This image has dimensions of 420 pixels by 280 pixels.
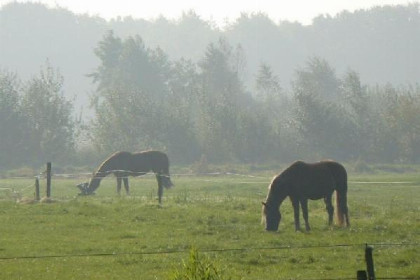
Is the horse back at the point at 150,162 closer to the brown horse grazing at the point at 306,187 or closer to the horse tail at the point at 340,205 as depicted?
the brown horse grazing at the point at 306,187

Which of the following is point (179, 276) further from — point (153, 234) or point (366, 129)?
point (366, 129)

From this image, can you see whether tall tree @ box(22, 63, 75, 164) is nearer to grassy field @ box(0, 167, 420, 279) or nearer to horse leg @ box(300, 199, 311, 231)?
grassy field @ box(0, 167, 420, 279)

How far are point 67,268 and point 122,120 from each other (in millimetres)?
61901

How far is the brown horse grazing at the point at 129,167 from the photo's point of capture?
138ft

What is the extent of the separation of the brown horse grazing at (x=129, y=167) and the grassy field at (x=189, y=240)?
8.71 metres

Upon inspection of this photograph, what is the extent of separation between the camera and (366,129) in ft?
261

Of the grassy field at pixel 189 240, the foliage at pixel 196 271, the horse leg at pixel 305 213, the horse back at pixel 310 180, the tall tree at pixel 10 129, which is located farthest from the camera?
the tall tree at pixel 10 129

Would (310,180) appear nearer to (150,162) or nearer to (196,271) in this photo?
(196,271)

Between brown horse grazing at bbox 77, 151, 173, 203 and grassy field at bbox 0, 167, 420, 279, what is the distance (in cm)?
871

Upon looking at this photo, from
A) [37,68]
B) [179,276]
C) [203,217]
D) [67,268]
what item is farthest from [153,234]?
[37,68]

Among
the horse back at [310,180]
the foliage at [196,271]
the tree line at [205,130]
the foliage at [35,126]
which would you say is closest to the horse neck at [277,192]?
the horse back at [310,180]

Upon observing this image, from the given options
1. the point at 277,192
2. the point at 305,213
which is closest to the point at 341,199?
the point at 305,213

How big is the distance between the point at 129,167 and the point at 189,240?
76.5ft

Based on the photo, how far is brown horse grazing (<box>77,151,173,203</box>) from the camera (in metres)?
42.1
